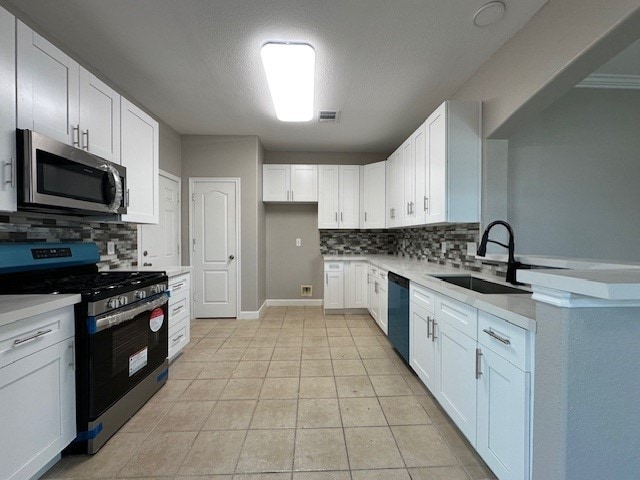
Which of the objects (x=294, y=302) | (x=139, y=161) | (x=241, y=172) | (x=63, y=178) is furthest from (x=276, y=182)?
(x=63, y=178)

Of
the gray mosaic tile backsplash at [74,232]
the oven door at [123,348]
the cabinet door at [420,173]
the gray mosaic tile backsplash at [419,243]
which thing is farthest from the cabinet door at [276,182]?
the oven door at [123,348]

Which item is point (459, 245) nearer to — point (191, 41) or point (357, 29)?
point (357, 29)

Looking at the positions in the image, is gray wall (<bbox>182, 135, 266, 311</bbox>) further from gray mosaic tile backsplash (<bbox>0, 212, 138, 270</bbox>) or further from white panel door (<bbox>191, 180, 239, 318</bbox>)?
gray mosaic tile backsplash (<bbox>0, 212, 138, 270</bbox>)

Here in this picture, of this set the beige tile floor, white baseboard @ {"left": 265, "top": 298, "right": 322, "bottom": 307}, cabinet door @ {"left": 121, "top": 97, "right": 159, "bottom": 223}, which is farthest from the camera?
white baseboard @ {"left": 265, "top": 298, "right": 322, "bottom": 307}

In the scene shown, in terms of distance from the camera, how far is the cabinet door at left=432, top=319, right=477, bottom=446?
1.47m

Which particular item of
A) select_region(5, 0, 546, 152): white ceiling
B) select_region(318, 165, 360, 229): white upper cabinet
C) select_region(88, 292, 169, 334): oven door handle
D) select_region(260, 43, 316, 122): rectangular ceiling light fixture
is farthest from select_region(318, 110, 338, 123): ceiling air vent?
select_region(88, 292, 169, 334): oven door handle

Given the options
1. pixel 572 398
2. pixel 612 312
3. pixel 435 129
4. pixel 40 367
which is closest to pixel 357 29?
pixel 435 129

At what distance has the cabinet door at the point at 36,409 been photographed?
3.73 ft

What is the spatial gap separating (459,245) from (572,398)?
2.07 metres

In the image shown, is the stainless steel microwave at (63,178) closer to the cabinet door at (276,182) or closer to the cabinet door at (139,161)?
the cabinet door at (139,161)

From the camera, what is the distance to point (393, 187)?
146 inches

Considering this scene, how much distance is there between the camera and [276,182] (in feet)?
14.2

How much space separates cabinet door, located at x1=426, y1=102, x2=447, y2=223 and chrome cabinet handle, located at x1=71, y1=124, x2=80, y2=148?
2606 millimetres

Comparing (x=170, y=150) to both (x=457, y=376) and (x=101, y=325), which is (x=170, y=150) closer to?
(x=101, y=325)
